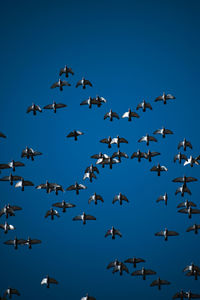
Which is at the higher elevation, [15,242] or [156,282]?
[15,242]

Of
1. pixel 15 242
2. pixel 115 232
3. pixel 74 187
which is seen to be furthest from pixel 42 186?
pixel 115 232

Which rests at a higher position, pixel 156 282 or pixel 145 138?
pixel 145 138

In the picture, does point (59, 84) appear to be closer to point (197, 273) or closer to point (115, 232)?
point (115, 232)

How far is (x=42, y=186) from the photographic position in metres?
22.4

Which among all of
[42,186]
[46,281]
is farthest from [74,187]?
[46,281]

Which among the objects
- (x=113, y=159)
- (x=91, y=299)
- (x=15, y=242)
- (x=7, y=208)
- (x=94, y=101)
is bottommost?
(x=91, y=299)

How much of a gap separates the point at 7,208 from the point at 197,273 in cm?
1018

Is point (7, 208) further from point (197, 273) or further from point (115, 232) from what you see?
point (197, 273)

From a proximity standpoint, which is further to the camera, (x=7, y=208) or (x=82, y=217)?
(x=82, y=217)

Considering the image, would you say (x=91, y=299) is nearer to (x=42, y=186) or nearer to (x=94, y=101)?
(x=42, y=186)

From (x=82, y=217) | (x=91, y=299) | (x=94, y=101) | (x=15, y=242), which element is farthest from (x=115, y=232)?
(x=94, y=101)

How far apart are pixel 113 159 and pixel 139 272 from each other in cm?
620

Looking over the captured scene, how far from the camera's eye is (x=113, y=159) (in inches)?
894

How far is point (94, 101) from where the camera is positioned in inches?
896
